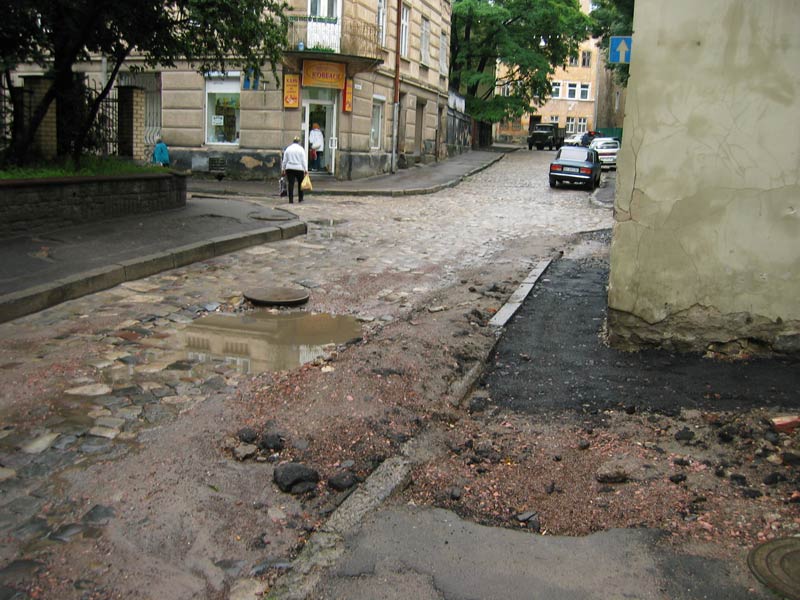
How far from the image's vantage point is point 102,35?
13.6 metres

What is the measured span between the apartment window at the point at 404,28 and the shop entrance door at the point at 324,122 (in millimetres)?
6235

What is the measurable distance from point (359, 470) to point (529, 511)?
1.05 m

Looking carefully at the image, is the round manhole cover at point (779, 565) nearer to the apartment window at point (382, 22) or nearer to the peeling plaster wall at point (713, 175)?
the peeling plaster wall at point (713, 175)

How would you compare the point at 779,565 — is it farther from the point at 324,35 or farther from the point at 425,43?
the point at 425,43

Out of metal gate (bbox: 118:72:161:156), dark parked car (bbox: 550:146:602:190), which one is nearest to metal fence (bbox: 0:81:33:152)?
metal gate (bbox: 118:72:161:156)

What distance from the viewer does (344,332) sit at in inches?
302

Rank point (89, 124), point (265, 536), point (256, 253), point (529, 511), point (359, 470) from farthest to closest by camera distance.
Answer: point (89, 124) → point (256, 253) → point (359, 470) → point (529, 511) → point (265, 536)

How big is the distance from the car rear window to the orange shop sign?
9499 millimetres

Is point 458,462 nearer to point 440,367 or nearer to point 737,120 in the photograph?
point 440,367

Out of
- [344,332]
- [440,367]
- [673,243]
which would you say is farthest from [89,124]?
[673,243]

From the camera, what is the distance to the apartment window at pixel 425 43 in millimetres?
33312

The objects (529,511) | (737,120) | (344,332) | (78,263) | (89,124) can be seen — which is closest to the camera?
(529,511)

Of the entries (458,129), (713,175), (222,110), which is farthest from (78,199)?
(458,129)

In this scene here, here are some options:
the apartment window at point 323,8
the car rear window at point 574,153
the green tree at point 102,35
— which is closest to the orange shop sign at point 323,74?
the apartment window at point 323,8
